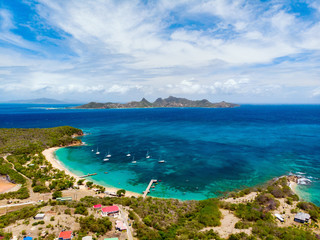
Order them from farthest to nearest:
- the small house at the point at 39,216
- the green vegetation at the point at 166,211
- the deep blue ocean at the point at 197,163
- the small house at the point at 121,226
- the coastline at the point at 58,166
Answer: the deep blue ocean at the point at 197,163 → the coastline at the point at 58,166 → the small house at the point at 39,216 → the small house at the point at 121,226 → the green vegetation at the point at 166,211

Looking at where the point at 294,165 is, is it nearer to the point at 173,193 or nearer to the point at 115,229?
the point at 173,193

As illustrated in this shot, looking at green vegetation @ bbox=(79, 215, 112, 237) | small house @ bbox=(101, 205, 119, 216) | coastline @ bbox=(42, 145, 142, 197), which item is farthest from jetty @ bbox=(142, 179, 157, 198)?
green vegetation @ bbox=(79, 215, 112, 237)

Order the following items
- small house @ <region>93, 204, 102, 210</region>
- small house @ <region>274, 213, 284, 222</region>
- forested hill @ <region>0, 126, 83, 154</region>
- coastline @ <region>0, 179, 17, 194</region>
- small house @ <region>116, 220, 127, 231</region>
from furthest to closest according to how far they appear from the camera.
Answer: forested hill @ <region>0, 126, 83, 154</region> → coastline @ <region>0, 179, 17, 194</region> → small house @ <region>93, 204, 102, 210</region> → small house @ <region>274, 213, 284, 222</region> → small house @ <region>116, 220, 127, 231</region>

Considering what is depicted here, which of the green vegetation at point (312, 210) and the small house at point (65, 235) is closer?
the small house at point (65, 235)

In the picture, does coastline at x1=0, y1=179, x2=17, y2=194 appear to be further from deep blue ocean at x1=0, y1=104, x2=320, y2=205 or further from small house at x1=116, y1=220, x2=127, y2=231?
small house at x1=116, y1=220, x2=127, y2=231

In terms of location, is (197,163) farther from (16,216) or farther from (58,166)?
(16,216)

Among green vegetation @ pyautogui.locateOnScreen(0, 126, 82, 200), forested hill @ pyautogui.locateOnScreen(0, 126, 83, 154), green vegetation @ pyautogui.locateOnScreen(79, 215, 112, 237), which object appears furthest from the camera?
forested hill @ pyautogui.locateOnScreen(0, 126, 83, 154)

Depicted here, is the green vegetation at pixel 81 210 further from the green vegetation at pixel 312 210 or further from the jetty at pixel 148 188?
the green vegetation at pixel 312 210

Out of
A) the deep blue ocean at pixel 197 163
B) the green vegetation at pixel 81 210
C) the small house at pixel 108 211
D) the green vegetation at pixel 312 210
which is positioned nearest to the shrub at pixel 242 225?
the green vegetation at pixel 312 210

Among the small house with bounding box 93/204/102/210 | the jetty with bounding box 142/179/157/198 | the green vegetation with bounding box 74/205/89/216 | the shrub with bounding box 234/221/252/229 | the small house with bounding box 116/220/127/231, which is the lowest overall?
the jetty with bounding box 142/179/157/198
